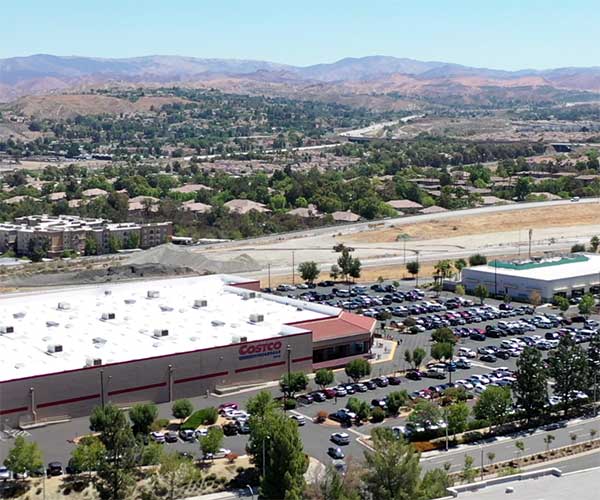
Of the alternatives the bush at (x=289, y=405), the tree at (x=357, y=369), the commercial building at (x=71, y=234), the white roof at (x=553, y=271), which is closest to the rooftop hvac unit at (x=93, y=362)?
the bush at (x=289, y=405)

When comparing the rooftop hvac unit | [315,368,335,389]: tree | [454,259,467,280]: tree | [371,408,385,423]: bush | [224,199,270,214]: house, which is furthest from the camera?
[224,199,270,214]: house

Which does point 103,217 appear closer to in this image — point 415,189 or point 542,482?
point 415,189

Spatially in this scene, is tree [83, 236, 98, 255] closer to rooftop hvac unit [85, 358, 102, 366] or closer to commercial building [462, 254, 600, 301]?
commercial building [462, 254, 600, 301]

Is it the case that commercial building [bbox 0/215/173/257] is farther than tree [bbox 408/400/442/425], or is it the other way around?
commercial building [bbox 0/215/173/257]

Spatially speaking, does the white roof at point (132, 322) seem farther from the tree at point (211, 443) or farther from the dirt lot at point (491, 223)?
the dirt lot at point (491, 223)

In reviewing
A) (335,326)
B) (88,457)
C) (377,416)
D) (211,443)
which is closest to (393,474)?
(211,443)

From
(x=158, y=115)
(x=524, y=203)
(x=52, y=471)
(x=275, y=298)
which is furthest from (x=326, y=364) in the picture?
(x=158, y=115)

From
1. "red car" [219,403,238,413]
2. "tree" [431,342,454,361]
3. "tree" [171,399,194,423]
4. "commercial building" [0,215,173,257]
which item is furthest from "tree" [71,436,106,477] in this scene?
"commercial building" [0,215,173,257]
